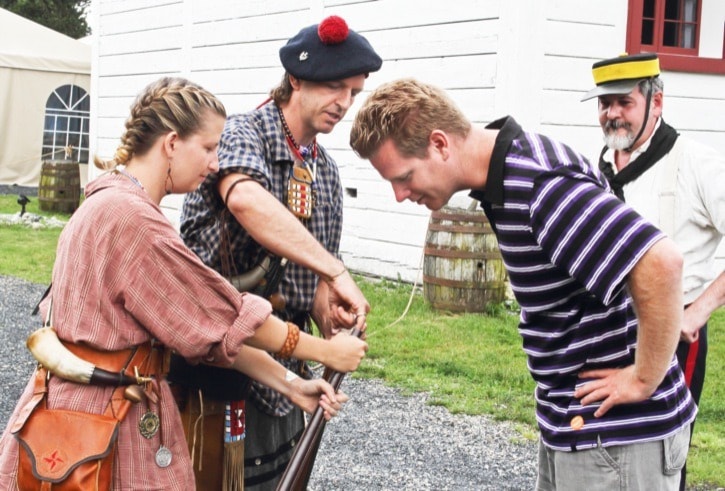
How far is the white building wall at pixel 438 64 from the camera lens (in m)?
8.52

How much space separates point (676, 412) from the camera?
238 cm

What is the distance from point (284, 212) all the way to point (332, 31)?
65 cm

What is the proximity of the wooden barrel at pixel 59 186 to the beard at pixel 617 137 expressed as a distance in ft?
46.3

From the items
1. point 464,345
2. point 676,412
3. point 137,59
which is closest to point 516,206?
point 676,412

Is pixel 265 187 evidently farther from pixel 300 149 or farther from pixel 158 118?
pixel 158 118

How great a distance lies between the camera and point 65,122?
21.3 m

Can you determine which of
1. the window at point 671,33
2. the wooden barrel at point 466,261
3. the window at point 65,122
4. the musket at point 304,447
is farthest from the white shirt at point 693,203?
the window at point 65,122

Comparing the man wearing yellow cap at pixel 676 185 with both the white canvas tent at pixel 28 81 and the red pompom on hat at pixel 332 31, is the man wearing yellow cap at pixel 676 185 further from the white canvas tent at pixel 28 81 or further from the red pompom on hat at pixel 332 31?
the white canvas tent at pixel 28 81

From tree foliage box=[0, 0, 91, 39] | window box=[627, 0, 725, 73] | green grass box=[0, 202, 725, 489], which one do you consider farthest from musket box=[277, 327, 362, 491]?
tree foliage box=[0, 0, 91, 39]

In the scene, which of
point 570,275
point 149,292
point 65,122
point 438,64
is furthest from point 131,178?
point 65,122

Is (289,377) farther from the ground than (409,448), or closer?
farther from the ground

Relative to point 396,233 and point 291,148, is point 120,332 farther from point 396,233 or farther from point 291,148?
point 396,233

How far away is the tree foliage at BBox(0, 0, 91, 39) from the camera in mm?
29781

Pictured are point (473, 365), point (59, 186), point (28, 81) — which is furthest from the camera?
point (28, 81)
